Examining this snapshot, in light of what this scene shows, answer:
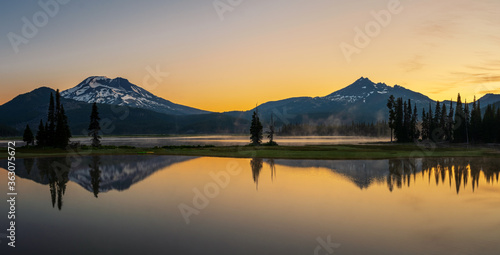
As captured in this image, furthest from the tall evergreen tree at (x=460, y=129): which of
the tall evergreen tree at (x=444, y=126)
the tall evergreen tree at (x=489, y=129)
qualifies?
the tall evergreen tree at (x=489, y=129)

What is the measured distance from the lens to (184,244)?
15.3 metres

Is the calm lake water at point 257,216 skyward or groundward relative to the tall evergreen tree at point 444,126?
groundward

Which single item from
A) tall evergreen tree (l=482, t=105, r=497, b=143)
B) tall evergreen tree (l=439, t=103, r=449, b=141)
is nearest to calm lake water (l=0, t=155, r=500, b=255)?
tall evergreen tree (l=482, t=105, r=497, b=143)

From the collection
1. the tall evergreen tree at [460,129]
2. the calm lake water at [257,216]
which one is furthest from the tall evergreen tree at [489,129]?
the calm lake water at [257,216]

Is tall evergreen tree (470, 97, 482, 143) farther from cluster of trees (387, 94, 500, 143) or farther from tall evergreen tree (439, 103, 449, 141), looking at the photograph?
tall evergreen tree (439, 103, 449, 141)

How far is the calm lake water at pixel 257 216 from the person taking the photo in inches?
598

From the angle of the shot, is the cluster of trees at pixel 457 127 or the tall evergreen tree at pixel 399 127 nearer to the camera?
the cluster of trees at pixel 457 127

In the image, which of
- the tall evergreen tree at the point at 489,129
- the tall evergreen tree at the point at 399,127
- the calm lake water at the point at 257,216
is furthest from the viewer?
the tall evergreen tree at the point at 399,127

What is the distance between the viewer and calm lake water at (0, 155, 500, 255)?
15195 mm

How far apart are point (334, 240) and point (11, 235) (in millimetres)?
15807

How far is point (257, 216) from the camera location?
811 inches

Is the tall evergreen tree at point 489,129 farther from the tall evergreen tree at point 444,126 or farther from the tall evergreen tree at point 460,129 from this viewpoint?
the tall evergreen tree at point 444,126

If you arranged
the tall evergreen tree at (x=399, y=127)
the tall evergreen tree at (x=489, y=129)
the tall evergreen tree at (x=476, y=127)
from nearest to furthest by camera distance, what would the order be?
the tall evergreen tree at (x=489, y=129) → the tall evergreen tree at (x=476, y=127) → the tall evergreen tree at (x=399, y=127)

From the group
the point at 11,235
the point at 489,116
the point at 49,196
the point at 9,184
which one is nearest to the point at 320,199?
the point at 11,235
